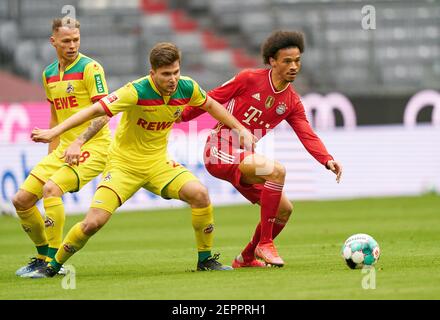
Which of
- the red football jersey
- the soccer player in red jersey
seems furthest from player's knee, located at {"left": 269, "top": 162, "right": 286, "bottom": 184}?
the red football jersey

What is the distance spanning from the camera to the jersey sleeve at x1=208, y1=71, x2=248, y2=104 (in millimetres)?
9289

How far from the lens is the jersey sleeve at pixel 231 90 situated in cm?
929

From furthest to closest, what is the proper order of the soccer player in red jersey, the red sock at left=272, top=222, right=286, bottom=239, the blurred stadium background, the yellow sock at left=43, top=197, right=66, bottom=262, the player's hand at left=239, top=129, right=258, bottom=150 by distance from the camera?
the blurred stadium background
the red sock at left=272, top=222, right=286, bottom=239
the yellow sock at left=43, top=197, right=66, bottom=262
the soccer player in red jersey
the player's hand at left=239, top=129, right=258, bottom=150

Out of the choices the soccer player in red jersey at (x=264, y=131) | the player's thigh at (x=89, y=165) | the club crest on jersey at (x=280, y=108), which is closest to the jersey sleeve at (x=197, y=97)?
the soccer player in red jersey at (x=264, y=131)

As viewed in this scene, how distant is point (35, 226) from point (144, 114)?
66.2 inches

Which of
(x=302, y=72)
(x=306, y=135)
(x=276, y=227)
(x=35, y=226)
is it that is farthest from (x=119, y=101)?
(x=302, y=72)

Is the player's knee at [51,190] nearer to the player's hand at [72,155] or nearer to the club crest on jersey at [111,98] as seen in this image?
the player's hand at [72,155]

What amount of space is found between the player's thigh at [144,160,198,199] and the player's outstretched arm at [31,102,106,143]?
2.71 ft

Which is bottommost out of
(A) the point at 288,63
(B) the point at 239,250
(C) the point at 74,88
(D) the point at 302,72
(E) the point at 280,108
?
(B) the point at 239,250

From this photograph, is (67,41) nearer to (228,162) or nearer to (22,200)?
(22,200)

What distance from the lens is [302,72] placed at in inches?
834

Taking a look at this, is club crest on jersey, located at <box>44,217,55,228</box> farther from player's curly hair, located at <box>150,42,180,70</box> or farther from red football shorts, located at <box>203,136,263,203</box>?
player's curly hair, located at <box>150,42,180,70</box>

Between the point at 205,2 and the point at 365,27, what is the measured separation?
15.2 ft

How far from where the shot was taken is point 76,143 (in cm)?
843
